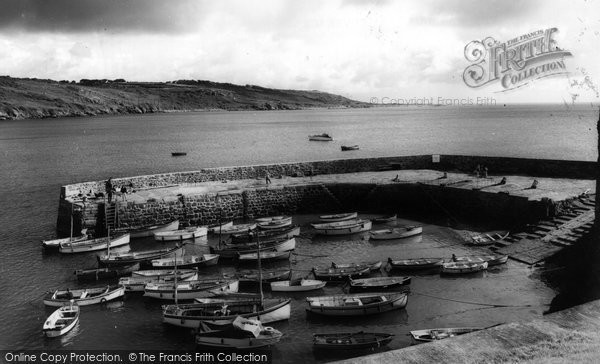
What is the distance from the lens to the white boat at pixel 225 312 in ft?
67.4

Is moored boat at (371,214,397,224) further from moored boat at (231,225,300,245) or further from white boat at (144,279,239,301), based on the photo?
white boat at (144,279,239,301)

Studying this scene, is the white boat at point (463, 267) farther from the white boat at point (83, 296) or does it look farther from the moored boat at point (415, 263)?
the white boat at point (83, 296)

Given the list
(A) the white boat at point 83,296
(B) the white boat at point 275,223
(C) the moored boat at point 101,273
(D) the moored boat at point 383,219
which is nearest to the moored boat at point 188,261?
(C) the moored boat at point 101,273

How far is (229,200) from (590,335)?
1221 inches

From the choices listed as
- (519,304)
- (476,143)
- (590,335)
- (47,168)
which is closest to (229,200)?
(519,304)

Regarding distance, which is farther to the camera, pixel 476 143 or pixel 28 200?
pixel 476 143

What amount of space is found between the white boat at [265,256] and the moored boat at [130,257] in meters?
3.99

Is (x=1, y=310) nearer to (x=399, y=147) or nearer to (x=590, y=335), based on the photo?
(x=590, y=335)

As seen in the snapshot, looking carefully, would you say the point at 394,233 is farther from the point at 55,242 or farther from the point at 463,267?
the point at 55,242

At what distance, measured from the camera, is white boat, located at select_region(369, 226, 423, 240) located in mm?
32594

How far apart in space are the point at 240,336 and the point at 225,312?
7.37 feet

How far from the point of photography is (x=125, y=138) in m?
119

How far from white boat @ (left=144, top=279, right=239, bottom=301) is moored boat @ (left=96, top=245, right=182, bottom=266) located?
4.61 metres

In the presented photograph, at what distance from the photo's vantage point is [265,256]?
29.4 m
